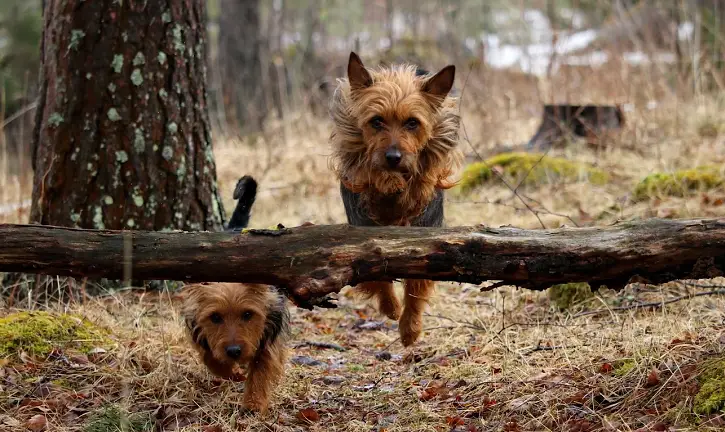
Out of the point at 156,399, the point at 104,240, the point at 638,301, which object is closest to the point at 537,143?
the point at 638,301

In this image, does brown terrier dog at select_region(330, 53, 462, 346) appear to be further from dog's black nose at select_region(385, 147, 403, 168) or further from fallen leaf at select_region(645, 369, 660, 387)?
fallen leaf at select_region(645, 369, 660, 387)

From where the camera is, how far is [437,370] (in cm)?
448

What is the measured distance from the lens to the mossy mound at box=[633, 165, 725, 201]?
21.7 feet

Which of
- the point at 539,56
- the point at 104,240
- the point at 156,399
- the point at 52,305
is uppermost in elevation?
the point at 539,56

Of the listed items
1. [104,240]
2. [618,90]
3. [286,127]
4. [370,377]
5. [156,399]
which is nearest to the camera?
[104,240]

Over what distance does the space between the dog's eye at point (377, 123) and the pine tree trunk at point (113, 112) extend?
164 cm

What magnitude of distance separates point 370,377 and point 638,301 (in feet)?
5.75

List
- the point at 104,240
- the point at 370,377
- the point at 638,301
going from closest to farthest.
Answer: the point at 104,240 < the point at 370,377 < the point at 638,301

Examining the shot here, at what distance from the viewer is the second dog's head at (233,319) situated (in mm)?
3930

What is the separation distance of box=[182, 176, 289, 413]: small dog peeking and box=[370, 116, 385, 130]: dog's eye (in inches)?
42.2

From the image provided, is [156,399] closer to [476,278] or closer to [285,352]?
[285,352]

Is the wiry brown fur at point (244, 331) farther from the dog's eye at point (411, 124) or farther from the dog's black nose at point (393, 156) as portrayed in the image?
the dog's eye at point (411, 124)

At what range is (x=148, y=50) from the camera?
17.0 ft

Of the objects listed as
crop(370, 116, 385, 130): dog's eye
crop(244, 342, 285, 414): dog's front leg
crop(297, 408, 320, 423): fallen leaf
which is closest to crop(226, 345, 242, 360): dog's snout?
crop(244, 342, 285, 414): dog's front leg
